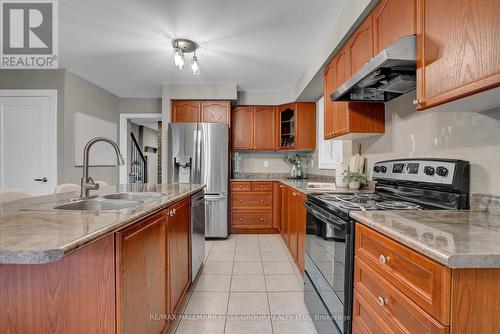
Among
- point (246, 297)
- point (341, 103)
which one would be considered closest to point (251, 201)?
point (246, 297)

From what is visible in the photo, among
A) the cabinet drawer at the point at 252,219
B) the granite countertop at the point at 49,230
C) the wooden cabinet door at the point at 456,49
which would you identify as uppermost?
the wooden cabinet door at the point at 456,49

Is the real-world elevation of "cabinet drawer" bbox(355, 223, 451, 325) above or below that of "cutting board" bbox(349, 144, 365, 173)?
below

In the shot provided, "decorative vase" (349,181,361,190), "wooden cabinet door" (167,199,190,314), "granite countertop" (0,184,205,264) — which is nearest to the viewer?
"granite countertop" (0,184,205,264)

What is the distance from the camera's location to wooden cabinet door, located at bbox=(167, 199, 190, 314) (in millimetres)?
1618

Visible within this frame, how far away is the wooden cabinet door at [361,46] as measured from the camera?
5.60 ft

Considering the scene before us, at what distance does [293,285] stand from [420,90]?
75.2 inches

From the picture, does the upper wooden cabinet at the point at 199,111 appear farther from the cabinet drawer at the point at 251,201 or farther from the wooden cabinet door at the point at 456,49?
the wooden cabinet door at the point at 456,49

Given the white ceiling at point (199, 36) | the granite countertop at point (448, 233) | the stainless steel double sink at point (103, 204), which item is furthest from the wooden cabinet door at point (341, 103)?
the stainless steel double sink at point (103, 204)

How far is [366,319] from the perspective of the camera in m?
1.06

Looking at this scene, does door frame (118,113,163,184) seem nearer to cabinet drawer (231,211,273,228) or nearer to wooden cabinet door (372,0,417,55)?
cabinet drawer (231,211,273,228)

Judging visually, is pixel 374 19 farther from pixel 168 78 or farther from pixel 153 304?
pixel 168 78

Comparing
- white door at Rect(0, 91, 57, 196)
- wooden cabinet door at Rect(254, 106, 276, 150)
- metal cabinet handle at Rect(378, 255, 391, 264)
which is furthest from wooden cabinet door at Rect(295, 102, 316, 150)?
white door at Rect(0, 91, 57, 196)

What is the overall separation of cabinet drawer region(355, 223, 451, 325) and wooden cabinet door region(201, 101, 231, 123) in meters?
3.30

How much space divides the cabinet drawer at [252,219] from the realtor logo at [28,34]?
10.3ft
